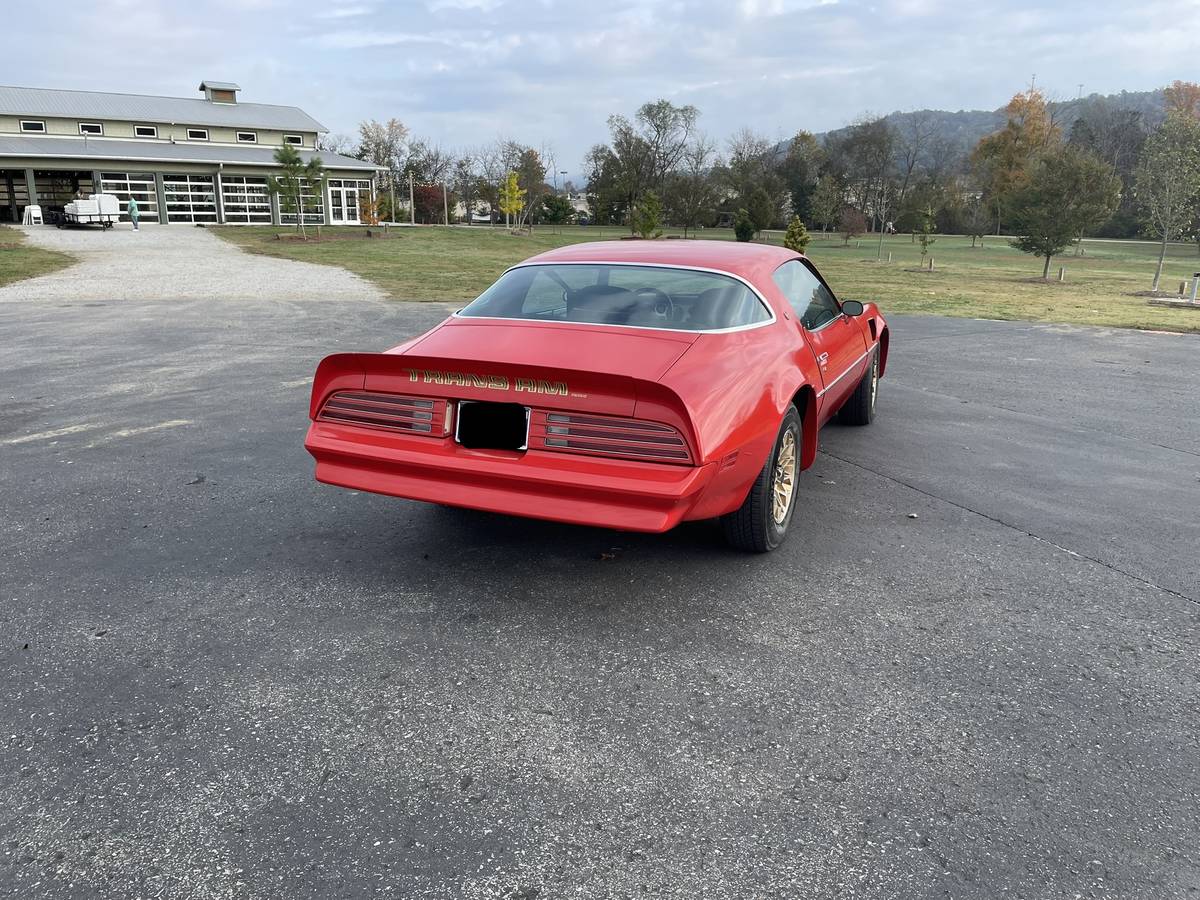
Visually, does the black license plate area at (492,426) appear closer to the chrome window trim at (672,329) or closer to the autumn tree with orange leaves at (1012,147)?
the chrome window trim at (672,329)

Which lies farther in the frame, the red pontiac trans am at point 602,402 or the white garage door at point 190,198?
the white garage door at point 190,198

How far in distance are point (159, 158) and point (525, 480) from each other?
153ft

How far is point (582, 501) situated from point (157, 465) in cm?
346

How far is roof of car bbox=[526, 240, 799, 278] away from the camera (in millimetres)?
4727

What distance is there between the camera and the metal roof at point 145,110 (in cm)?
4606

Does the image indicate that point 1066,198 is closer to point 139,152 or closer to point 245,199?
point 245,199

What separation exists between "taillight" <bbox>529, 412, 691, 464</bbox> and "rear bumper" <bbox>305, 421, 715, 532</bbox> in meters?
0.04

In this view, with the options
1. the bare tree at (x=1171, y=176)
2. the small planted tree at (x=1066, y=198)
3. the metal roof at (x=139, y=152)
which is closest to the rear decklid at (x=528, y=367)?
the bare tree at (x=1171, y=176)

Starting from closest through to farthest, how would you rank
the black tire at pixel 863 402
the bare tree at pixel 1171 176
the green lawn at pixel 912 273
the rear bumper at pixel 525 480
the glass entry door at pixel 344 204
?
the rear bumper at pixel 525 480
the black tire at pixel 863 402
the green lawn at pixel 912 273
the bare tree at pixel 1171 176
the glass entry door at pixel 344 204

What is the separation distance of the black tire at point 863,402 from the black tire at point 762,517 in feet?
8.23

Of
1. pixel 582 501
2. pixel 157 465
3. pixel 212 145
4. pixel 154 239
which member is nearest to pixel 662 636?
pixel 582 501

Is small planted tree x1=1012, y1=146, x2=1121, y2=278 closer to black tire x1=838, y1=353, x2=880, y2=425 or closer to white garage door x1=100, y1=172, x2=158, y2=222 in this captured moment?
black tire x1=838, y1=353, x2=880, y2=425

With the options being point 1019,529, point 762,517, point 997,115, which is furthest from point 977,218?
point 997,115

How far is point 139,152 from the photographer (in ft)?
143
